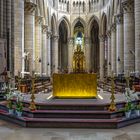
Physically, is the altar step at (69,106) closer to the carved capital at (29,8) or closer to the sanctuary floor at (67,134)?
the sanctuary floor at (67,134)

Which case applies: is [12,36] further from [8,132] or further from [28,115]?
[8,132]

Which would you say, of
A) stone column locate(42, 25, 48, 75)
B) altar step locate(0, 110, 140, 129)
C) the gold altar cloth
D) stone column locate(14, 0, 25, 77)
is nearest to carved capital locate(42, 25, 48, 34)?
stone column locate(42, 25, 48, 75)

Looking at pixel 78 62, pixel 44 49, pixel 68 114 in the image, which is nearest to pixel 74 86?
pixel 78 62

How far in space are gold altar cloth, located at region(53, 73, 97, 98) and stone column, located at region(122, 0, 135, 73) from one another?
17.0 metres

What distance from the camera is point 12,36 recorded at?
72.1 feet

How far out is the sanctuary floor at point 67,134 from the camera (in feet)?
28.5

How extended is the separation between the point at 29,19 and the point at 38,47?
7.66 metres

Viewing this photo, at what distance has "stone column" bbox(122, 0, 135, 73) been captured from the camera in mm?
31031

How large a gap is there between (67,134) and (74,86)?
5.67 m

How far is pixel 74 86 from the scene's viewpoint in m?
14.8

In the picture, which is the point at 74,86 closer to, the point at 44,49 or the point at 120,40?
the point at 120,40

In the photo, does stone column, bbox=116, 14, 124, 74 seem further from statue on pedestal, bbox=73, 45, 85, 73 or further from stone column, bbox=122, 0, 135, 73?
statue on pedestal, bbox=73, 45, 85, 73

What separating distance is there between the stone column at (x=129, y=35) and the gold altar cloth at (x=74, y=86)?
17.0 meters

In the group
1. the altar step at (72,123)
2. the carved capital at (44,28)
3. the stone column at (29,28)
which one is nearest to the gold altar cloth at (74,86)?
the altar step at (72,123)
